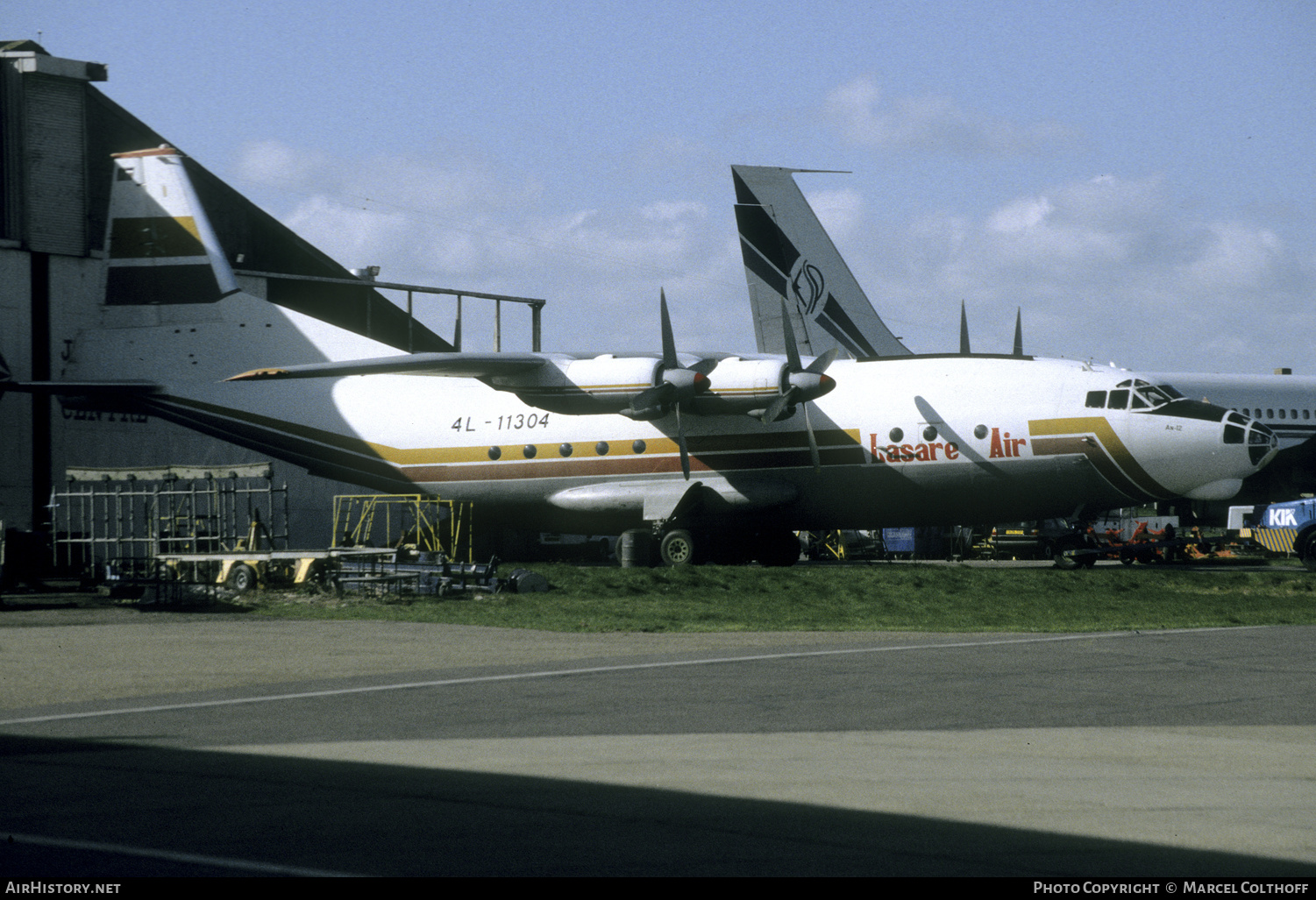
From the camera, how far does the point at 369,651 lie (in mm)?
14961

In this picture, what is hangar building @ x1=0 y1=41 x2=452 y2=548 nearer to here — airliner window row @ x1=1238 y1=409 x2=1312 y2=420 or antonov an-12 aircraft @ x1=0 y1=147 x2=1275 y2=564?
antonov an-12 aircraft @ x1=0 y1=147 x2=1275 y2=564

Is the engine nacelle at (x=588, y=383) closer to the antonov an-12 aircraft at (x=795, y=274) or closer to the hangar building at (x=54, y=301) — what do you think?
the hangar building at (x=54, y=301)

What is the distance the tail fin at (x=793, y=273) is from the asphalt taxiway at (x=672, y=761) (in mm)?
26233

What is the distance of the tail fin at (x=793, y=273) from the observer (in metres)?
40.2

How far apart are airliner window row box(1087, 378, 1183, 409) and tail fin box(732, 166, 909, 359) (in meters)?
13.7

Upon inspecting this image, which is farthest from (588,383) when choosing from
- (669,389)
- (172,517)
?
(172,517)

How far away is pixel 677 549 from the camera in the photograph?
29.5m

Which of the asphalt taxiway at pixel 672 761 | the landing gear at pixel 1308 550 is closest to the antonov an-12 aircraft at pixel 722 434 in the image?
the landing gear at pixel 1308 550

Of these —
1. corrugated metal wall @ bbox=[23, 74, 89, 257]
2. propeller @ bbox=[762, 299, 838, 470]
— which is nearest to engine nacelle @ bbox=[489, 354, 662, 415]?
propeller @ bbox=[762, 299, 838, 470]

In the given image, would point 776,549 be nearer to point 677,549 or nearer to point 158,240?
point 677,549

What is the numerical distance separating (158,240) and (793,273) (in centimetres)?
1883

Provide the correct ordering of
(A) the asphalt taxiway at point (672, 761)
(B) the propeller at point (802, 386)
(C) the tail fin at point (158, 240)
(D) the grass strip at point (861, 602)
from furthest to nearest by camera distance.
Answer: (C) the tail fin at point (158, 240) → (B) the propeller at point (802, 386) → (D) the grass strip at point (861, 602) → (A) the asphalt taxiway at point (672, 761)

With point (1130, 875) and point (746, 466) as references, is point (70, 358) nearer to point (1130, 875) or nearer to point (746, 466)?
point (746, 466)

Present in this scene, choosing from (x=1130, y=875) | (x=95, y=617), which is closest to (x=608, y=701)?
(x=1130, y=875)
